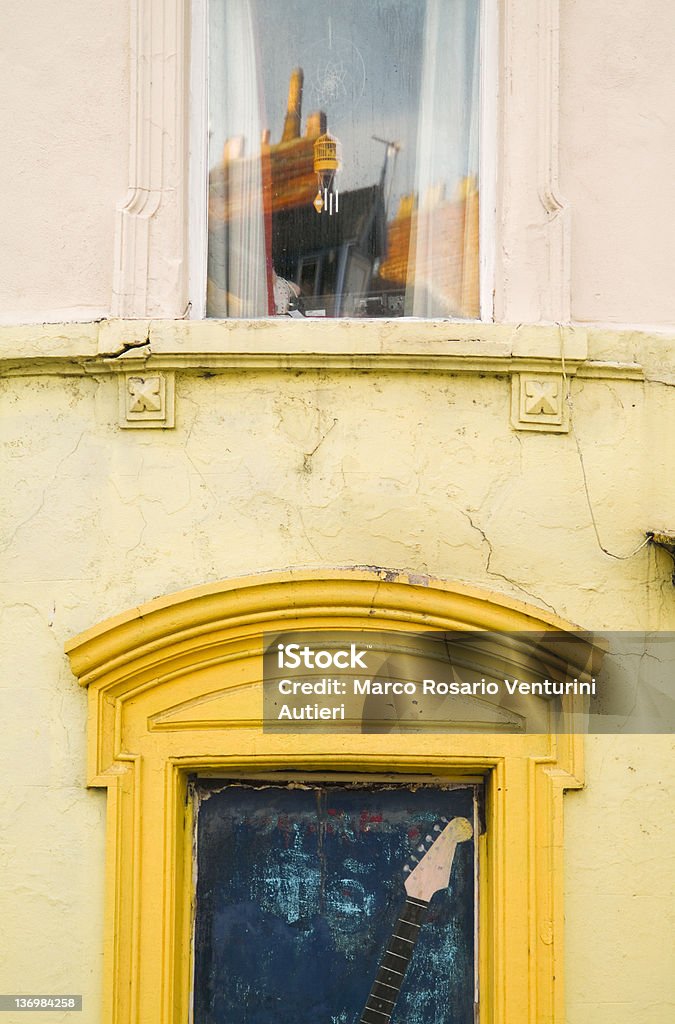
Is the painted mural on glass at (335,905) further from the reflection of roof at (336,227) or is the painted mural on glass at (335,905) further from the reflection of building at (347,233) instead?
the reflection of roof at (336,227)

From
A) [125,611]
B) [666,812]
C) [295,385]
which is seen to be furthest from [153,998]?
[295,385]

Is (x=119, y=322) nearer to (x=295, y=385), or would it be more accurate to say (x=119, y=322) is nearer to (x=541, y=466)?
(x=295, y=385)

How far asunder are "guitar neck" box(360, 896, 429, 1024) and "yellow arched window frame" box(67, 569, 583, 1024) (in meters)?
0.27

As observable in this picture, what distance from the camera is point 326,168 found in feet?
17.5

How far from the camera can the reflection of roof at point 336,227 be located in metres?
5.33

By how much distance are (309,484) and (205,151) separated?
4.92 ft

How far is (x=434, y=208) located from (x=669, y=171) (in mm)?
946

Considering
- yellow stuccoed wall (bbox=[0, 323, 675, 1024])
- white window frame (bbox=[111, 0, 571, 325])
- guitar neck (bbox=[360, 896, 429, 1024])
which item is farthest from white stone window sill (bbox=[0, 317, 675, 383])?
guitar neck (bbox=[360, 896, 429, 1024])

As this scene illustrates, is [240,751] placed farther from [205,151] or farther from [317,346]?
[205,151]

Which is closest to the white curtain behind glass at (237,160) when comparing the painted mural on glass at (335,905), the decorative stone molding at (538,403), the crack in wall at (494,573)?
the decorative stone molding at (538,403)

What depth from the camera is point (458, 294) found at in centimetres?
524

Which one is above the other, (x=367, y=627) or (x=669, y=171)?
(x=669, y=171)
